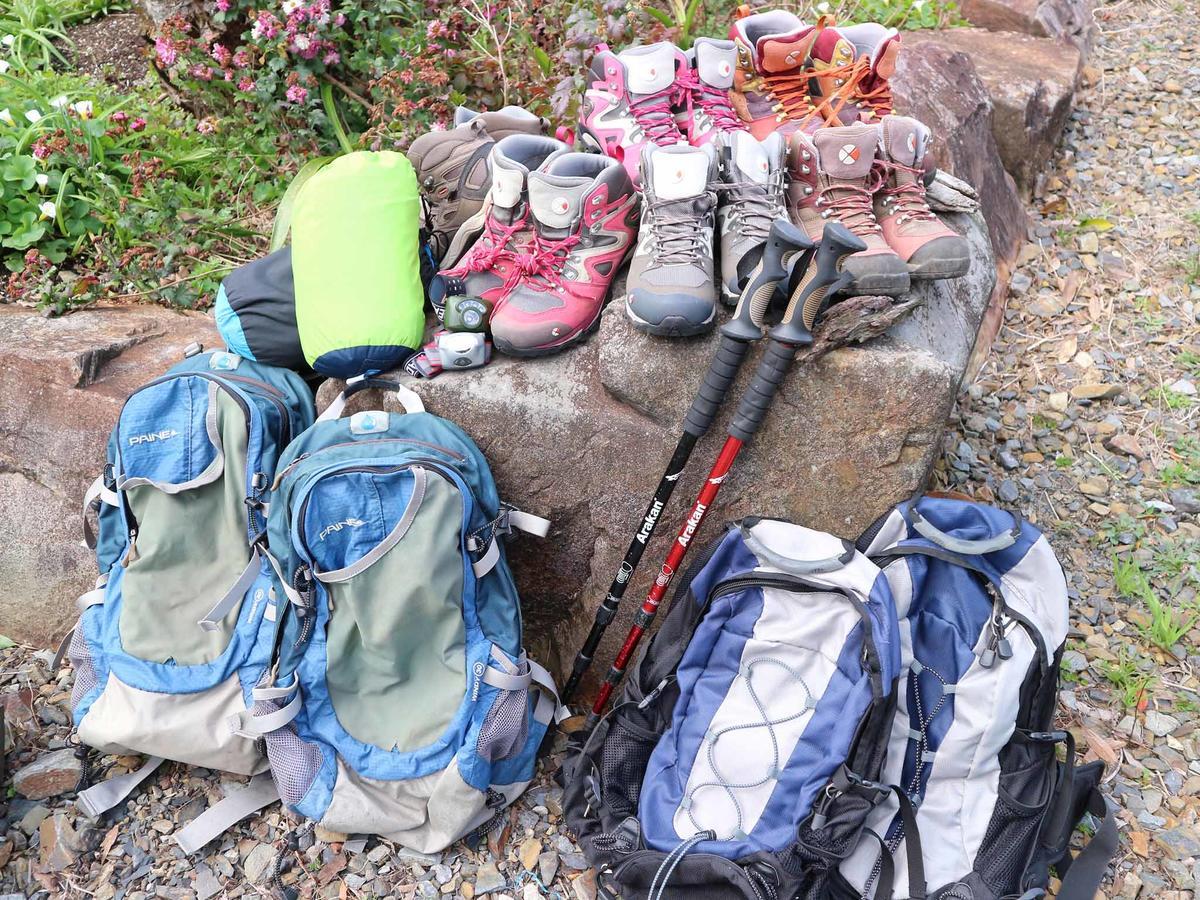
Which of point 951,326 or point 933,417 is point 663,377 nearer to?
point 933,417

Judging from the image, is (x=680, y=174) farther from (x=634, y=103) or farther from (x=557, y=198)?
(x=634, y=103)

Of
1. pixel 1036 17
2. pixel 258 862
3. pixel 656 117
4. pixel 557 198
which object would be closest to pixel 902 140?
pixel 656 117

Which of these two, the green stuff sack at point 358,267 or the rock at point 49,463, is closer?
the green stuff sack at point 358,267

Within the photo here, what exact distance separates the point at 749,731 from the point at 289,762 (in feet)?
4.02

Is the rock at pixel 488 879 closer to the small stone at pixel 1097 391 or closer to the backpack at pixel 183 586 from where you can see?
the backpack at pixel 183 586

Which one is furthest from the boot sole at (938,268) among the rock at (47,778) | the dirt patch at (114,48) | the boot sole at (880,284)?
the dirt patch at (114,48)

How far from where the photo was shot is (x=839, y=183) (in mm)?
2689

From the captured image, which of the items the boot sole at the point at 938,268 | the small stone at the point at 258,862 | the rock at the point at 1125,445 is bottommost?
the small stone at the point at 258,862

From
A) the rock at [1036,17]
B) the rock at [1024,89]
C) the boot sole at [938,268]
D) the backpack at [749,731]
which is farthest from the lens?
the rock at [1036,17]

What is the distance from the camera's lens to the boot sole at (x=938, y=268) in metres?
2.62

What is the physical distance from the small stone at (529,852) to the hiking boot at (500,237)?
1530 mm

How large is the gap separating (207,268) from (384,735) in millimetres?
2255

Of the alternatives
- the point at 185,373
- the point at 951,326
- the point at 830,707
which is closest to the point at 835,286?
the point at 951,326

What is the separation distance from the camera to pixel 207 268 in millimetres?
3920
